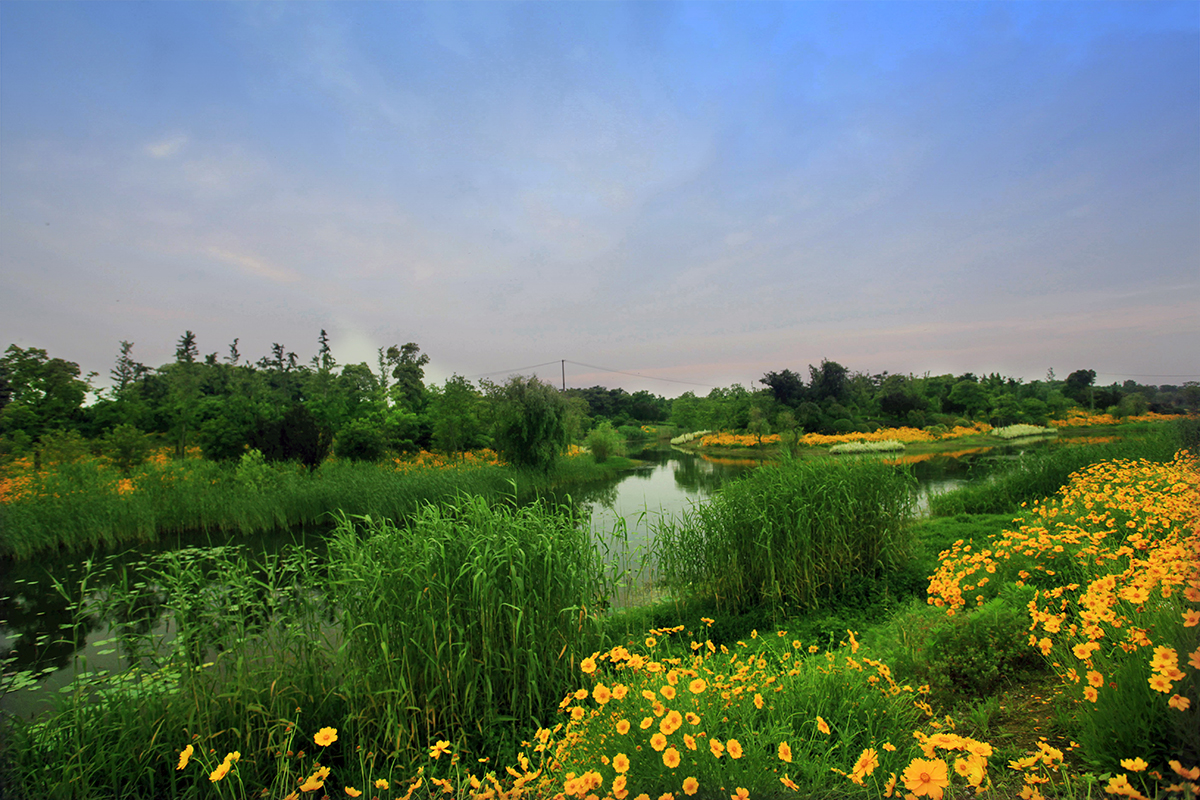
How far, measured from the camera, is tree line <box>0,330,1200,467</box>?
7.89ft

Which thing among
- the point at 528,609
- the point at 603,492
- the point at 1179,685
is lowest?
the point at 603,492

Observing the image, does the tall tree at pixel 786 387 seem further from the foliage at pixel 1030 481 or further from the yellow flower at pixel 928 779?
the yellow flower at pixel 928 779

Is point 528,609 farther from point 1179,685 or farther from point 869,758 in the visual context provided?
point 1179,685

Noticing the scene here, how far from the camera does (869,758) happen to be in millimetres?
1324

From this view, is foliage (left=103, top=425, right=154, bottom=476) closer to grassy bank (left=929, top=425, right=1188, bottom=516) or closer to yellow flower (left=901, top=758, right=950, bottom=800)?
yellow flower (left=901, top=758, right=950, bottom=800)

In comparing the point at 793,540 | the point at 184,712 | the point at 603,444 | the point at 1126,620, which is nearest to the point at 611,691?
the point at 1126,620

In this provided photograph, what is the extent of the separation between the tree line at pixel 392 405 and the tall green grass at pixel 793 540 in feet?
5.75

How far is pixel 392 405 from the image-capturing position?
16.9 metres

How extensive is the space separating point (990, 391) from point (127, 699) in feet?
91.0

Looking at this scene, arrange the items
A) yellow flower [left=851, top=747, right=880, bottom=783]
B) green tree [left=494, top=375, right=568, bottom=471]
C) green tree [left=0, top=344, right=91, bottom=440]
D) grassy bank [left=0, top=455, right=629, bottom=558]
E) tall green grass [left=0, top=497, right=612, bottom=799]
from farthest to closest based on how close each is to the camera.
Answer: green tree [left=494, top=375, right=568, bottom=471]
grassy bank [left=0, top=455, right=629, bottom=558]
tall green grass [left=0, top=497, right=612, bottom=799]
green tree [left=0, top=344, right=91, bottom=440]
yellow flower [left=851, top=747, right=880, bottom=783]

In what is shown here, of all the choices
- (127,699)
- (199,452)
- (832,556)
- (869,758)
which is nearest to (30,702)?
(127,699)

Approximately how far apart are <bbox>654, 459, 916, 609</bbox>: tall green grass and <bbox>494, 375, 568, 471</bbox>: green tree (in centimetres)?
1125

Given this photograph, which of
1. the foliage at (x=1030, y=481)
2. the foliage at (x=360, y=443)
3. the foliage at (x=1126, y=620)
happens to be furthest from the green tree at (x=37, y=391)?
the foliage at (x=360, y=443)

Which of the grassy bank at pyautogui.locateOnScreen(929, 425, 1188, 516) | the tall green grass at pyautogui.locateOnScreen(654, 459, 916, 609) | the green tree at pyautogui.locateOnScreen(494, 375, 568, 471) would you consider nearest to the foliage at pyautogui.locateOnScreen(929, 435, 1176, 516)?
the grassy bank at pyautogui.locateOnScreen(929, 425, 1188, 516)
